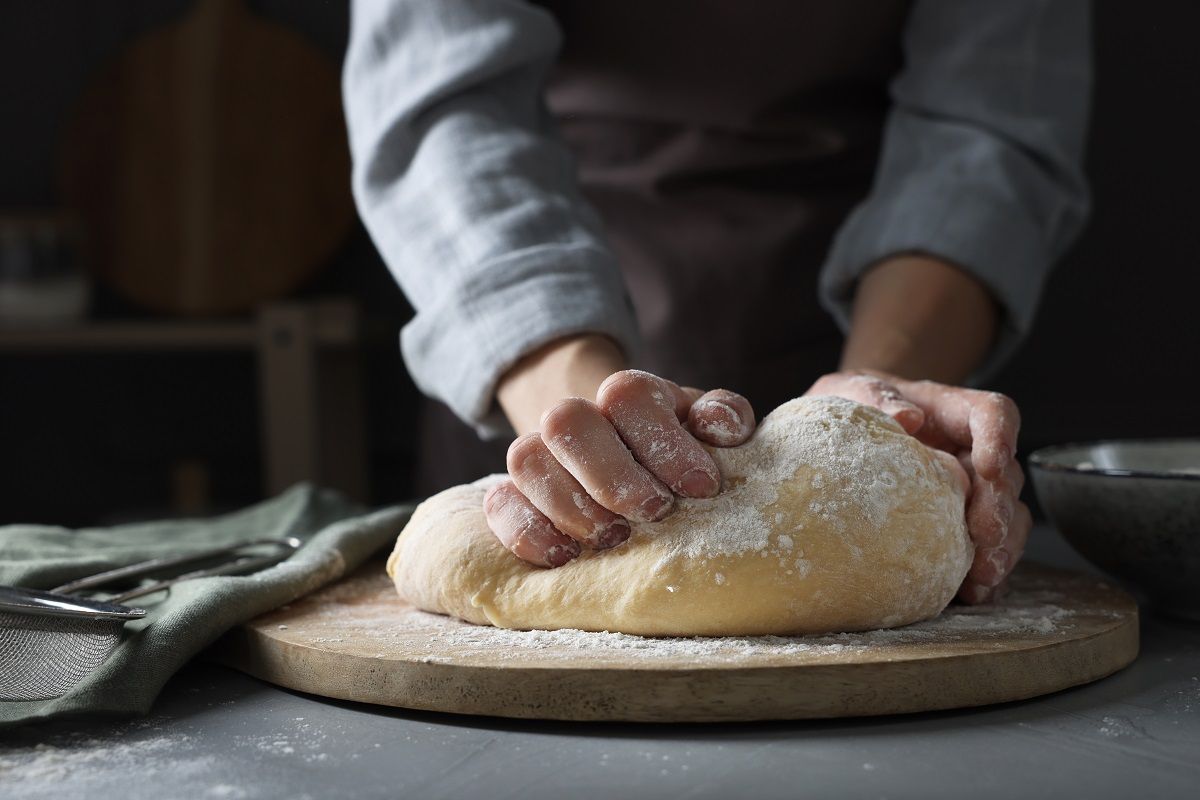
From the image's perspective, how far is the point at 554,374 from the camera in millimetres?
955

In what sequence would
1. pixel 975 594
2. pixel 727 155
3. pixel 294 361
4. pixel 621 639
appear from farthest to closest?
pixel 294 361, pixel 727 155, pixel 975 594, pixel 621 639

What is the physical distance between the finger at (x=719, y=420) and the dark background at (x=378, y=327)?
1.58 m

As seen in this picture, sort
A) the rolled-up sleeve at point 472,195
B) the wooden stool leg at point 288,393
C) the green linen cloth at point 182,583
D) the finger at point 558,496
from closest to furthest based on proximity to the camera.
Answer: the green linen cloth at point 182,583
the finger at point 558,496
the rolled-up sleeve at point 472,195
the wooden stool leg at point 288,393

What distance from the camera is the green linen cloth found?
0.66m

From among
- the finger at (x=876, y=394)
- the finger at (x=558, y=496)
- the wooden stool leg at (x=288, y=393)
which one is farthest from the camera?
the wooden stool leg at (x=288, y=393)

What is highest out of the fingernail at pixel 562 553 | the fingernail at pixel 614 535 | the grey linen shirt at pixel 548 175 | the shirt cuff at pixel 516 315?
the grey linen shirt at pixel 548 175

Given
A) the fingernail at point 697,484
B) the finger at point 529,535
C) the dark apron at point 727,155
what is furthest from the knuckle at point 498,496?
the dark apron at point 727,155

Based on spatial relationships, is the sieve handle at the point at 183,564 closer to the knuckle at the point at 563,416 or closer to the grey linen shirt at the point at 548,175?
the grey linen shirt at the point at 548,175

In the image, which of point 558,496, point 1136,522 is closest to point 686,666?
point 558,496

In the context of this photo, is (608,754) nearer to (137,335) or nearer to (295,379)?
(295,379)

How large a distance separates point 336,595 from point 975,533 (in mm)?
467

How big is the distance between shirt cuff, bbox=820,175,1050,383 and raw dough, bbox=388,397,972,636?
0.44 metres

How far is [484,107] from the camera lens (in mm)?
1136

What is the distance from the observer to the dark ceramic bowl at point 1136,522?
810 mm
